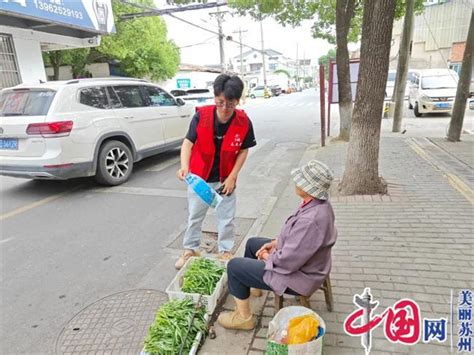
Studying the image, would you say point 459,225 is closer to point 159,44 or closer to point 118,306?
point 118,306

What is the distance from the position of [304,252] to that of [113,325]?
159cm

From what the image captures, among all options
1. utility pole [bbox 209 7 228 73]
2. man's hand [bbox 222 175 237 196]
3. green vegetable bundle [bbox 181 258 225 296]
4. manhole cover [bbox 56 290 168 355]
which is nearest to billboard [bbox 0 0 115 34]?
man's hand [bbox 222 175 237 196]

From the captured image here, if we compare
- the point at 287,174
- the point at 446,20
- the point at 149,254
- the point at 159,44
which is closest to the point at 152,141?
the point at 287,174

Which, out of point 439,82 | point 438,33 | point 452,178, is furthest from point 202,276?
point 438,33

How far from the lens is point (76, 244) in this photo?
4.00m

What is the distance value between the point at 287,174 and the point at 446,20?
33.9 m

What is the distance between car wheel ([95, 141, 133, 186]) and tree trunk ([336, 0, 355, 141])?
17.7ft

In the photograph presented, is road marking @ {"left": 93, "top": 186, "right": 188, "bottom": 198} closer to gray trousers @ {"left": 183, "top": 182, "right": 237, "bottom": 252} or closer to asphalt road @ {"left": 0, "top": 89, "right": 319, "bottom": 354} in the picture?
asphalt road @ {"left": 0, "top": 89, "right": 319, "bottom": 354}

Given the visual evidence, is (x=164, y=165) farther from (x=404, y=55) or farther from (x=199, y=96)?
(x=199, y=96)

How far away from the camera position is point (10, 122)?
5.29m

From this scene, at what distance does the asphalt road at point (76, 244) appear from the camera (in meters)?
2.88

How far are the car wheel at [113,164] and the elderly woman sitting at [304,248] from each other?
410cm

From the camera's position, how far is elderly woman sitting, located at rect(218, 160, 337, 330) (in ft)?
6.89

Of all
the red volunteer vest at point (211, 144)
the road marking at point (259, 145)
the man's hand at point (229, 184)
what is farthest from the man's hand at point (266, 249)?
the road marking at point (259, 145)
